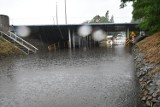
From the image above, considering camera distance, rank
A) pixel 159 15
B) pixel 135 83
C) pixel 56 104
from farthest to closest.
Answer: pixel 159 15, pixel 135 83, pixel 56 104

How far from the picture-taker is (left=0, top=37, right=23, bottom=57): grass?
25.6 metres

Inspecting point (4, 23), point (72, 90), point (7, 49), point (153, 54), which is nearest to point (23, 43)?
point (4, 23)

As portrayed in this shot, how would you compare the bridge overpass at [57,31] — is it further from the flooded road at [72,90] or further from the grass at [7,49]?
the flooded road at [72,90]

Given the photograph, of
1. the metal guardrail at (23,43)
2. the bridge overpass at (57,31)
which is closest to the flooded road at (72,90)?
the metal guardrail at (23,43)

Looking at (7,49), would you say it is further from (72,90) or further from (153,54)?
(72,90)

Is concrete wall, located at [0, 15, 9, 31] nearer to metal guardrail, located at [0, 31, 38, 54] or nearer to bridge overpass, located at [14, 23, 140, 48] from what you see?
metal guardrail, located at [0, 31, 38, 54]

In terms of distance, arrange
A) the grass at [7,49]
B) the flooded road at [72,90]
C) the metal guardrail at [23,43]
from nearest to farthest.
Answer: the flooded road at [72,90], the grass at [7,49], the metal guardrail at [23,43]

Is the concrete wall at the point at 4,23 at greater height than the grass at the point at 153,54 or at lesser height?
greater

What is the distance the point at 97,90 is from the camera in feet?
30.3

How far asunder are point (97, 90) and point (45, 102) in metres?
2.35

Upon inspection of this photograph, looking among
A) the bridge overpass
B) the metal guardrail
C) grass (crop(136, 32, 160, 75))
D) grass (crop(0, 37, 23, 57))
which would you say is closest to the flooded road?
grass (crop(136, 32, 160, 75))

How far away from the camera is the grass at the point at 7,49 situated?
2559 centimetres

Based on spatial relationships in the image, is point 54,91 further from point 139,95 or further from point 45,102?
point 139,95

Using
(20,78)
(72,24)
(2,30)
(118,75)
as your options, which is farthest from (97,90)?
(72,24)
